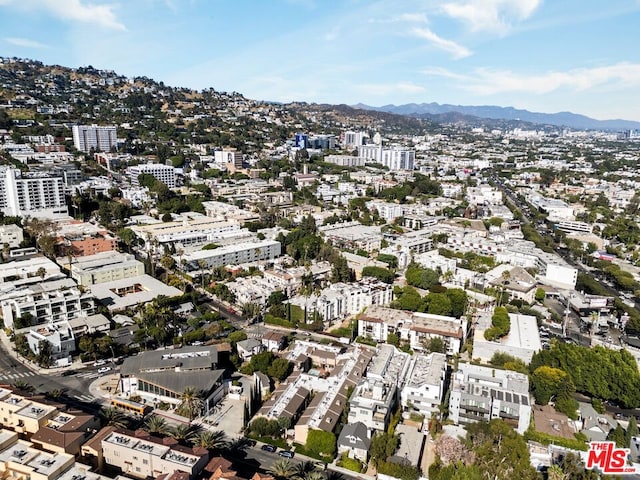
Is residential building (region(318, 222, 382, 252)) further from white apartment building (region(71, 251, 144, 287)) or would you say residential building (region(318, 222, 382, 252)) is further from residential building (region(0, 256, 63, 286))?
residential building (region(0, 256, 63, 286))

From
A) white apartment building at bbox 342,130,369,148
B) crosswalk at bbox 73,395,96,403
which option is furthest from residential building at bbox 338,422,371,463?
white apartment building at bbox 342,130,369,148

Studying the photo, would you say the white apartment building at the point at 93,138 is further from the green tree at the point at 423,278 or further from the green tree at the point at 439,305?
the green tree at the point at 439,305

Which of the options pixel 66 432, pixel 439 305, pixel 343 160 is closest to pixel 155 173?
pixel 343 160

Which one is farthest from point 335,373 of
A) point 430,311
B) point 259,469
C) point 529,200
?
point 529,200

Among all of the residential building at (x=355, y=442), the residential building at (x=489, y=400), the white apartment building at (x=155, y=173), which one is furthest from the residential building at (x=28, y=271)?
the residential building at (x=489, y=400)

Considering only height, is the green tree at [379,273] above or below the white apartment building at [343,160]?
below

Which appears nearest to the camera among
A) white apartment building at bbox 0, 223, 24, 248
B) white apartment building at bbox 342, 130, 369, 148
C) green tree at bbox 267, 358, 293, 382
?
green tree at bbox 267, 358, 293, 382
